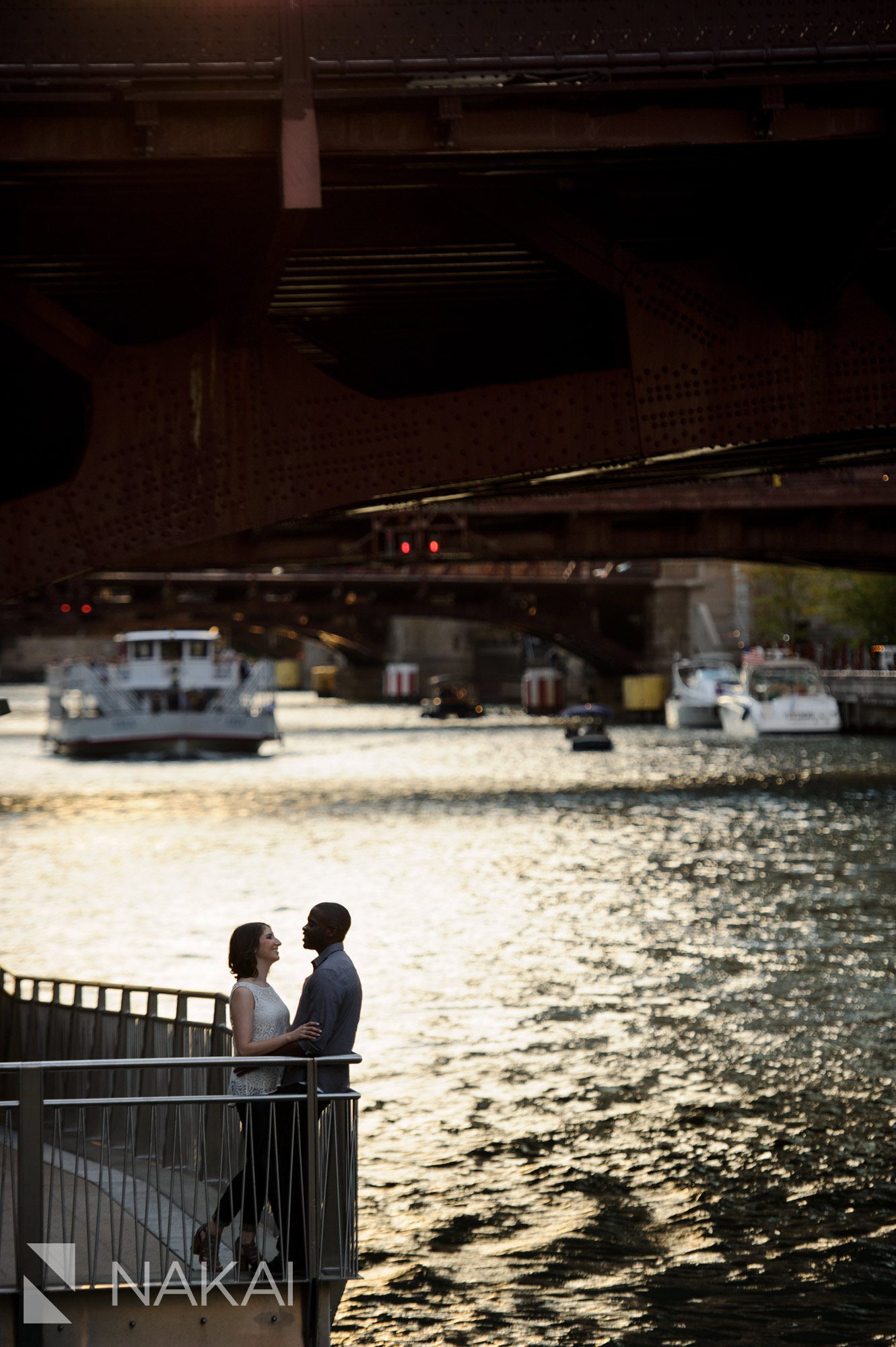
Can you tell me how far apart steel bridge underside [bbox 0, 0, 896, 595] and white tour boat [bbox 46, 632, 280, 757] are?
57.2 meters

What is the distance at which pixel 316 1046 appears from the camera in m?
7.93

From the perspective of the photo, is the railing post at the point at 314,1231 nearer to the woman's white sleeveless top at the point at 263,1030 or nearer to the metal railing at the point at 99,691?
the woman's white sleeveless top at the point at 263,1030

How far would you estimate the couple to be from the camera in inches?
308

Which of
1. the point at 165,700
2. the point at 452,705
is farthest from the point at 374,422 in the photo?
the point at 452,705

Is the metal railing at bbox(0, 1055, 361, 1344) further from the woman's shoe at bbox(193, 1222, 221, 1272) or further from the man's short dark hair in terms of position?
the man's short dark hair

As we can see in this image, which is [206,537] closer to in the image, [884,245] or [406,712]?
[884,245]

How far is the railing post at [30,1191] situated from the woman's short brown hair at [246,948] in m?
0.97

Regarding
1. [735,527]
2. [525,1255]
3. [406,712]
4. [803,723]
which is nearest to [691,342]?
[525,1255]

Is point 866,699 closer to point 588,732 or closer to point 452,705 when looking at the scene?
point 588,732

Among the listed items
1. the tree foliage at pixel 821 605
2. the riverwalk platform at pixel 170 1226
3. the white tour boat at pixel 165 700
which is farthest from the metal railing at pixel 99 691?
the riverwalk platform at pixel 170 1226

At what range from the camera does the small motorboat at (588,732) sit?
65.4 meters

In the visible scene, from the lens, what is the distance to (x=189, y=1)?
1119 cm

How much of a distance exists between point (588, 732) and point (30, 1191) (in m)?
58.9

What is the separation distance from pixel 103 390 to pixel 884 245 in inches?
229
